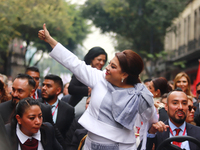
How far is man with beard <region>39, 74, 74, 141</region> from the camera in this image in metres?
4.94

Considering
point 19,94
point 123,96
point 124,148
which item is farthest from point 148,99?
point 19,94

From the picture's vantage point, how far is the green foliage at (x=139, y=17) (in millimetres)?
23438

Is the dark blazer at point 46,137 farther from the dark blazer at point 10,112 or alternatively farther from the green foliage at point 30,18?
the green foliage at point 30,18

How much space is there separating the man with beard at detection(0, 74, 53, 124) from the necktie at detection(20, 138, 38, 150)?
70 cm

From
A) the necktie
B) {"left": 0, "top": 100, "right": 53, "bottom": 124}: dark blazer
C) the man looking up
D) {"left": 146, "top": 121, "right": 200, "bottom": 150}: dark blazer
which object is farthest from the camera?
the man looking up

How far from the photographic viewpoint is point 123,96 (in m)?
3.08

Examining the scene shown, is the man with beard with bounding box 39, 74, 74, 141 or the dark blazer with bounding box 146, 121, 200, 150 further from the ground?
the man with beard with bounding box 39, 74, 74, 141

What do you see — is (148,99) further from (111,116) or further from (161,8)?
(161,8)

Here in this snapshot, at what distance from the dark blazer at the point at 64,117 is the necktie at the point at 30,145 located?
1232mm

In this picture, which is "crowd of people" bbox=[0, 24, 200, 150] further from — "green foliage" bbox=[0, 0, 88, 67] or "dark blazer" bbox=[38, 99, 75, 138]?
"green foliage" bbox=[0, 0, 88, 67]

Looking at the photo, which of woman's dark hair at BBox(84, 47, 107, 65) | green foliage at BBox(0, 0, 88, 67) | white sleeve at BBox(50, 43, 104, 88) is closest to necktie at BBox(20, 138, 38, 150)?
white sleeve at BBox(50, 43, 104, 88)

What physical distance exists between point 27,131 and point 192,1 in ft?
105

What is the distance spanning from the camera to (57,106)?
5184mm

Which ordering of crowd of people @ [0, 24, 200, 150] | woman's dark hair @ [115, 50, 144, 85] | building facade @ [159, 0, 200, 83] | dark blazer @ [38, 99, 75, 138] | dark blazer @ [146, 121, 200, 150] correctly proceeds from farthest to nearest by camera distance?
building facade @ [159, 0, 200, 83]
dark blazer @ [38, 99, 75, 138]
dark blazer @ [146, 121, 200, 150]
woman's dark hair @ [115, 50, 144, 85]
crowd of people @ [0, 24, 200, 150]
